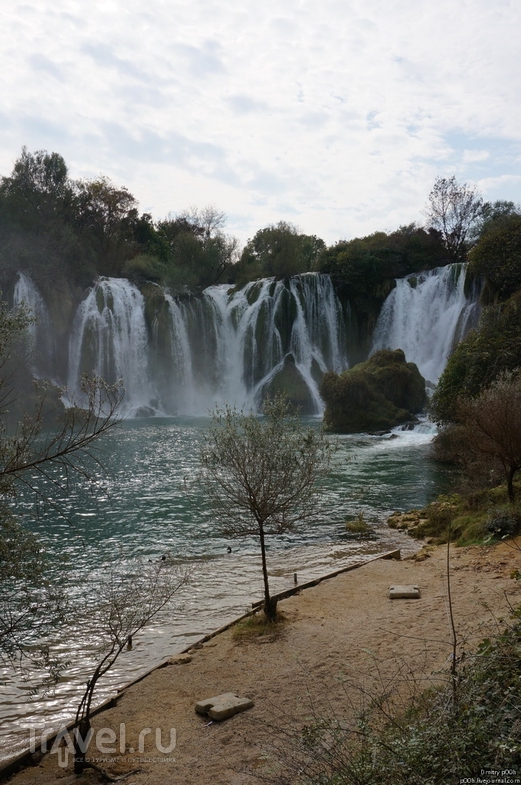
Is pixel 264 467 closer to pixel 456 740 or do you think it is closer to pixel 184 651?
pixel 184 651

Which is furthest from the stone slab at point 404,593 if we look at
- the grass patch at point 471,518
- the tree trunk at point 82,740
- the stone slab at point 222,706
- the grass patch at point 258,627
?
the tree trunk at point 82,740

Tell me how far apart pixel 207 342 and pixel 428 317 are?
54.6ft

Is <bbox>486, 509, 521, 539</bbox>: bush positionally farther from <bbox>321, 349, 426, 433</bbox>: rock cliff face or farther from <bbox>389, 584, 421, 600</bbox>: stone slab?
<bbox>321, 349, 426, 433</bbox>: rock cliff face

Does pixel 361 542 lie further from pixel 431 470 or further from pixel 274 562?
pixel 431 470

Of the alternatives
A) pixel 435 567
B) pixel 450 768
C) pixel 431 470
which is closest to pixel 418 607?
pixel 435 567

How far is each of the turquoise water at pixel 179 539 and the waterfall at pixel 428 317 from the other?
1553cm

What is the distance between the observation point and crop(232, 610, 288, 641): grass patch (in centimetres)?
1027

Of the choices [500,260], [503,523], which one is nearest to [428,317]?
[500,260]

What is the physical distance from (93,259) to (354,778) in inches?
2041

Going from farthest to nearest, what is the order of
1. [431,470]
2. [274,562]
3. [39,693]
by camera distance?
[431,470] < [274,562] < [39,693]

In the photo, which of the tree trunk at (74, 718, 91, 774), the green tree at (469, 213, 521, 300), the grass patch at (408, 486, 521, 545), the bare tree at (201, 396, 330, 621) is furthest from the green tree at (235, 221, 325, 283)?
the tree trunk at (74, 718, 91, 774)

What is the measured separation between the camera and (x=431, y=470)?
81.3 feet

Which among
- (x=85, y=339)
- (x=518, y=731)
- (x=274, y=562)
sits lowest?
(x=274, y=562)

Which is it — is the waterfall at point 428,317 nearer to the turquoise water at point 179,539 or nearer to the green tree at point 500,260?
the green tree at point 500,260
